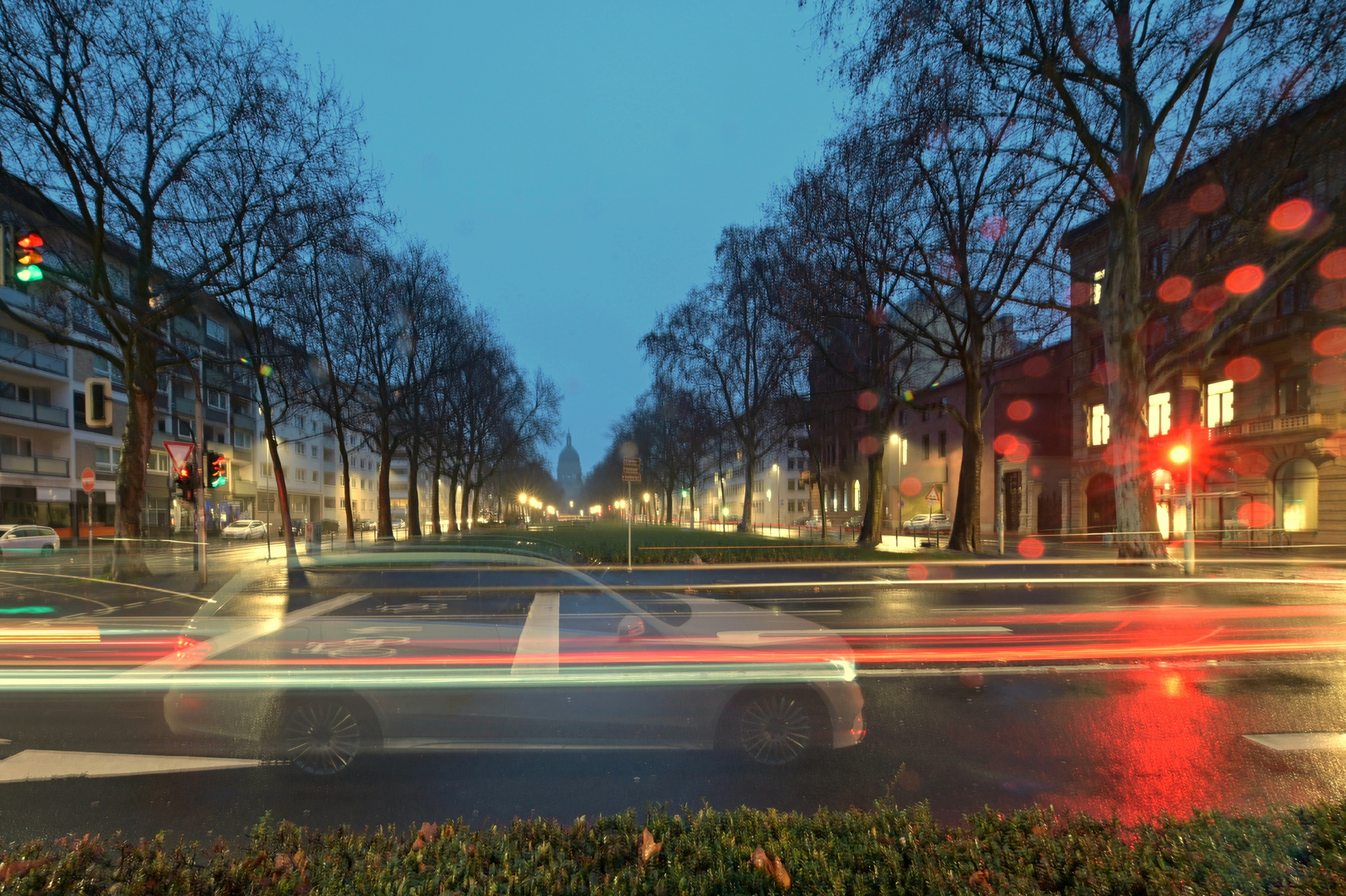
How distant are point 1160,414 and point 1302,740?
3392 centimetres

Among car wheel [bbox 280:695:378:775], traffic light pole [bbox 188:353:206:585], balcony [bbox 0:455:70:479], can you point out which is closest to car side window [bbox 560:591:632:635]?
car wheel [bbox 280:695:378:775]

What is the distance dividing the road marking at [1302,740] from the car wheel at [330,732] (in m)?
7.65

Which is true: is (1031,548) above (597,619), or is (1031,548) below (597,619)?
below

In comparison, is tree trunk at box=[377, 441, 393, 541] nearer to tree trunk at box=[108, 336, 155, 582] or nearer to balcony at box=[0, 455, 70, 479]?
tree trunk at box=[108, 336, 155, 582]

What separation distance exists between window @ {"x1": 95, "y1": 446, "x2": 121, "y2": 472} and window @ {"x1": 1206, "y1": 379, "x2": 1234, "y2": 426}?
6207cm

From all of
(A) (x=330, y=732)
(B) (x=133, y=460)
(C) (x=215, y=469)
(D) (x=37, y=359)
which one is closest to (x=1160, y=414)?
(A) (x=330, y=732)

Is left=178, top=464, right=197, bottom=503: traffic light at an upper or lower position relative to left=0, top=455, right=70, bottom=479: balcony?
lower

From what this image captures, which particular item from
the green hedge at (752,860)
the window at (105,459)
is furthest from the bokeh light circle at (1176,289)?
the window at (105,459)

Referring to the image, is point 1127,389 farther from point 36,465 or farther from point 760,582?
point 36,465

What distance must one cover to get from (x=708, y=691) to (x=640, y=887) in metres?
3.18

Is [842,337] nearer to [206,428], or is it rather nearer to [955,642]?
[955,642]

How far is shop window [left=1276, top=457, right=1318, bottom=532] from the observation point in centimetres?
2705

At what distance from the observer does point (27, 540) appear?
29.7 metres

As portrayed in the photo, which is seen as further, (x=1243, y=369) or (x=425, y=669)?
(x=1243, y=369)
